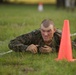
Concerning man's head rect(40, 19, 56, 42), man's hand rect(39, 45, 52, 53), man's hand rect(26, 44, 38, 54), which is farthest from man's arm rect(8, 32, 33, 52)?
man's head rect(40, 19, 56, 42)

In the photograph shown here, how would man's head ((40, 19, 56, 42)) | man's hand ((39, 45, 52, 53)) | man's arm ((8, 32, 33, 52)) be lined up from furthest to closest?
man's arm ((8, 32, 33, 52)), man's hand ((39, 45, 52, 53)), man's head ((40, 19, 56, 42))

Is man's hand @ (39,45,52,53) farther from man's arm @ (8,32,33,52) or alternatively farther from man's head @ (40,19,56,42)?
man's arm @ (8,32,33,52)

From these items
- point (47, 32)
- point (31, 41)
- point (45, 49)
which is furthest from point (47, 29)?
point (31, 41)

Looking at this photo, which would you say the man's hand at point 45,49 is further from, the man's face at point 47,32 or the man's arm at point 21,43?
the man's arm at point 21,43

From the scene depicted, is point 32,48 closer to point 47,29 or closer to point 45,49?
point 45,49

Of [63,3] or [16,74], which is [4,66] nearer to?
[16,74]

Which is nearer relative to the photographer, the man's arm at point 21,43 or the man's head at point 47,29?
the man's head at point 47,29

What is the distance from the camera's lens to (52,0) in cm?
5322

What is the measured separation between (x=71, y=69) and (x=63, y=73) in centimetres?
35

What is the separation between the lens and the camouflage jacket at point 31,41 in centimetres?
887

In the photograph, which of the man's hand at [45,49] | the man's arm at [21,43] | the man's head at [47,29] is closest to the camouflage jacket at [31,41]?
the man's arm at [21,43]

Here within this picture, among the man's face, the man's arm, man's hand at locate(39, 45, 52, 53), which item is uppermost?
the man's face

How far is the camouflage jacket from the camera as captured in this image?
8.87m

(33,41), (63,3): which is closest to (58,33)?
(33,41)
